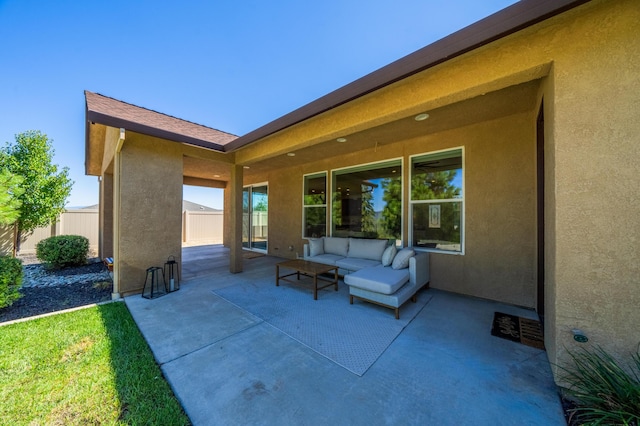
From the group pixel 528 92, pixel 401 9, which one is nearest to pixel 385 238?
pixel 528 92

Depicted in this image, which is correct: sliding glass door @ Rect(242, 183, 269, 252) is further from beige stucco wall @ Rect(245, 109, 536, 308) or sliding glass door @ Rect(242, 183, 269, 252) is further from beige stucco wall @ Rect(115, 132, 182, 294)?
beige stucco wall @ Rect(245, 109, 536, 308)

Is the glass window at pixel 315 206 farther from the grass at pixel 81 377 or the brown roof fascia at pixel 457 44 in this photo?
the grass at pixel 81 377

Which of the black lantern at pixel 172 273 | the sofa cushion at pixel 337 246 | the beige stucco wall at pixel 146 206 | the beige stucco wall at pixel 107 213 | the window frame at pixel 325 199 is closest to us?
the beige stucco wall at pixel 146 206

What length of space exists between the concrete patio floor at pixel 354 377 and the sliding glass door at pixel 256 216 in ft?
19.0

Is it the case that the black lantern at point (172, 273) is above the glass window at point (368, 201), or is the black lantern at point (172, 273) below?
below

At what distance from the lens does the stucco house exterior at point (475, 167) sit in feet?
5.73

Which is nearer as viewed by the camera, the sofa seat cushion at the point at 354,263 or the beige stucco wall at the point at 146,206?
the beige stucco wall at the point at 146,206

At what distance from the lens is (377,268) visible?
14.0 ft

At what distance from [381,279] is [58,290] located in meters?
6.41

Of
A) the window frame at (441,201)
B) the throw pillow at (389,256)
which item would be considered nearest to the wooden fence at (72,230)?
the throw pillow at (389,256)

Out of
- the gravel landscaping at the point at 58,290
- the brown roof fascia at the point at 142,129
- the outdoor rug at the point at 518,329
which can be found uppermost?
the brown roof fascia at the point at 142,129

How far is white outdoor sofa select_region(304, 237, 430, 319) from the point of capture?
355 cm

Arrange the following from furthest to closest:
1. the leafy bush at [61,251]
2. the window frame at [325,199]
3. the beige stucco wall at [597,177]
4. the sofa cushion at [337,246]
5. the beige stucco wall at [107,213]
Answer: the beige stucco wall at [107,213] < the window frame at [325,199] < the leafy bush at [61,251] < the sofa cushion at [337,246] < the beige stucco wall at [597,177]

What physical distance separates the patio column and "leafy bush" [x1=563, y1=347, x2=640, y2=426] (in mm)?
5904
